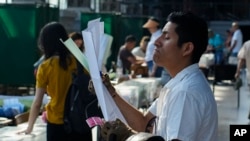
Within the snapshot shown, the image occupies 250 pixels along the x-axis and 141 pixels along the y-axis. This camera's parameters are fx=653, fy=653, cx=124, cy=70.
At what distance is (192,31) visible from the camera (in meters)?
2.99

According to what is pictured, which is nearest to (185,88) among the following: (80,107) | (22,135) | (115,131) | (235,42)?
(115,131)

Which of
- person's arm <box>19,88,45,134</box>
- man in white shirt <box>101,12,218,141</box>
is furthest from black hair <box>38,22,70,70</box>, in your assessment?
man in white shirt <box>101,12,218,141</box>

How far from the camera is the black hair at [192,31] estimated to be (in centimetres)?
298

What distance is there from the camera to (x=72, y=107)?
551cm

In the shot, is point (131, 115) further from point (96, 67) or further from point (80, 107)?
point (80, 107)

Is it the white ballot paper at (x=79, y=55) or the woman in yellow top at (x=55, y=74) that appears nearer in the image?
the white ballot paper at (x=79, y=55)

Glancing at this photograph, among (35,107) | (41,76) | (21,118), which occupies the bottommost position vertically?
(21,118)

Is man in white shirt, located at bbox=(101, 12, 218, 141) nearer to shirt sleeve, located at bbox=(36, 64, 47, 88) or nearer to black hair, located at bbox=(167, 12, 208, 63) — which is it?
black hair, located at bbox=(167, 12, 208, 63)

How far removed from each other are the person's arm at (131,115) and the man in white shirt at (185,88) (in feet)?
1.16

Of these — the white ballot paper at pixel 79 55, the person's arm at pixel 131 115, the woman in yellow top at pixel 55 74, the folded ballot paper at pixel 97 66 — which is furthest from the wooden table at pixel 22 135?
the folded ballot paper at pixel 97 66

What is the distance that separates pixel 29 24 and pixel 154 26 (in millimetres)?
2854

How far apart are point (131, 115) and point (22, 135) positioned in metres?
2.61

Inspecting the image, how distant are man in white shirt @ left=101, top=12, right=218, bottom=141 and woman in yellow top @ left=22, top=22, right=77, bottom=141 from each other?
263 cm

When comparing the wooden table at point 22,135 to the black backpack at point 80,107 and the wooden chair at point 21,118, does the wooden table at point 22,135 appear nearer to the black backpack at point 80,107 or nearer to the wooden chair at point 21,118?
the wooden chair at point 21,118
